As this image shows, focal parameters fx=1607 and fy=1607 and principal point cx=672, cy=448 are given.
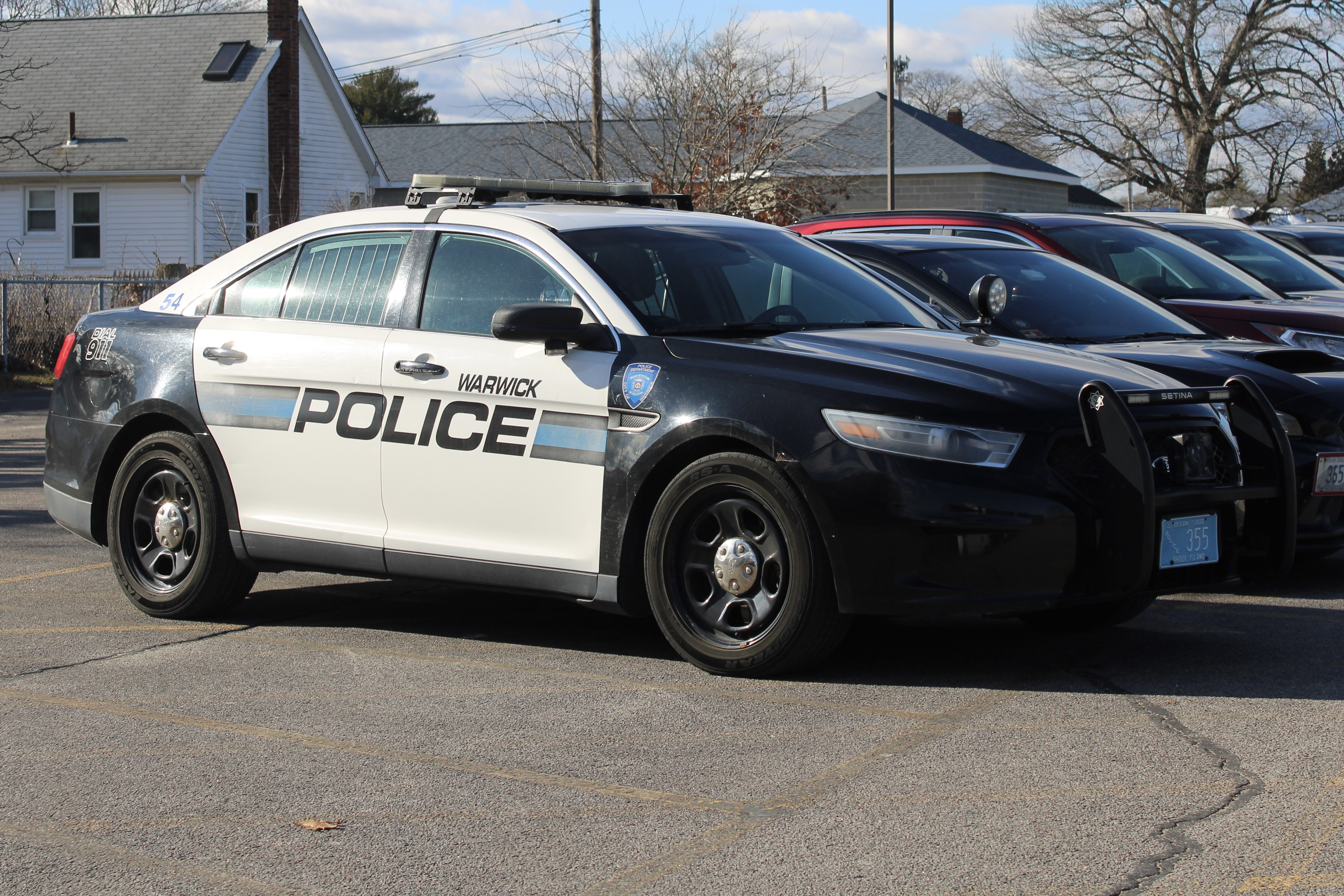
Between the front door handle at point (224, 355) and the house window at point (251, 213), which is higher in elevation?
the house window at point (251, 213)

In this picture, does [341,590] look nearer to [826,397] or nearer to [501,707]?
[501,707]

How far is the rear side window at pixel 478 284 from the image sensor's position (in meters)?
6.07

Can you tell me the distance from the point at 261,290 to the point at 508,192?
1133 millimetres

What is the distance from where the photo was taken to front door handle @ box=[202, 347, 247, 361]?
6.62 metres

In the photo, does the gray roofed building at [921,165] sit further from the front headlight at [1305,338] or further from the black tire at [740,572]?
the black tire at [740,572]

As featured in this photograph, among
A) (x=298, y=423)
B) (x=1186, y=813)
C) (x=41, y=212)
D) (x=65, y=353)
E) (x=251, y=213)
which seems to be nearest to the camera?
(x=1186, y=813)

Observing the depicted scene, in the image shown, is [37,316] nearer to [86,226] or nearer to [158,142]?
[158,142]

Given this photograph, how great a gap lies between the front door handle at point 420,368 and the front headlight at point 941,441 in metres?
1.71

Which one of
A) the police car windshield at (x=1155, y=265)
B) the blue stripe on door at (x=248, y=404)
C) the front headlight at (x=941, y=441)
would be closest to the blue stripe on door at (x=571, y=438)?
the front headlight at (x=941, y=441)

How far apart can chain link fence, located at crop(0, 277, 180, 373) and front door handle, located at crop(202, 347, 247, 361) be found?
51.1 ft

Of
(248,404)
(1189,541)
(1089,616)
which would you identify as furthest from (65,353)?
(1189,541)

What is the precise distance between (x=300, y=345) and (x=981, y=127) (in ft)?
182

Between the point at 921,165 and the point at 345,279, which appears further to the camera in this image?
the point at 921,165

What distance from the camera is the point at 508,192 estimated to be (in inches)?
275
